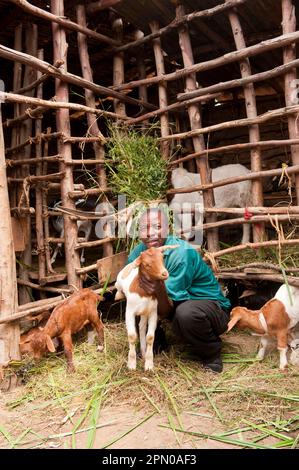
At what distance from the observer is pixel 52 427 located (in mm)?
2699

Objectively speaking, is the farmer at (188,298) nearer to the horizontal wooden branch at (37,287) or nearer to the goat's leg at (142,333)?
the goat's leg at (142,333)

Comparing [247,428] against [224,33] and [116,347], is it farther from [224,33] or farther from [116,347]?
[224,33]

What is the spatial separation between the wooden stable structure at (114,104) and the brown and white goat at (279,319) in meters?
0.51

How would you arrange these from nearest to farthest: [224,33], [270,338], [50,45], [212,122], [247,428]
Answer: [247,428], [270,338], [224,33], [50,45], [212,122]

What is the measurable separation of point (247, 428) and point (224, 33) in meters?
4.75

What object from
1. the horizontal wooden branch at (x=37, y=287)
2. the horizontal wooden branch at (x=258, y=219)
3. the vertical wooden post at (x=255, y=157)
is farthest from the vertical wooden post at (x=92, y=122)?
the vertical wooden post at (x=255, y=157)

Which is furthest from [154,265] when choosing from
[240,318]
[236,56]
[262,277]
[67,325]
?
[236,56]

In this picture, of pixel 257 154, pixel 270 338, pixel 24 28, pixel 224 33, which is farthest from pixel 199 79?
pixel 270 338

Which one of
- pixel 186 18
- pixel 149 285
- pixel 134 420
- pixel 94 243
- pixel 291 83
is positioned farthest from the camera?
pixel 186 18

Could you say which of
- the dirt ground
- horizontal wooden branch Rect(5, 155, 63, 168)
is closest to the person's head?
the dirt ground

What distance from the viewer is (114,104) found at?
518 cm

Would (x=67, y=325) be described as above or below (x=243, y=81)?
below

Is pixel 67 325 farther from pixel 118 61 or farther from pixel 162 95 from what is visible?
pixel 118 61

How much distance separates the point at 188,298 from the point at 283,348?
33.4 inches
